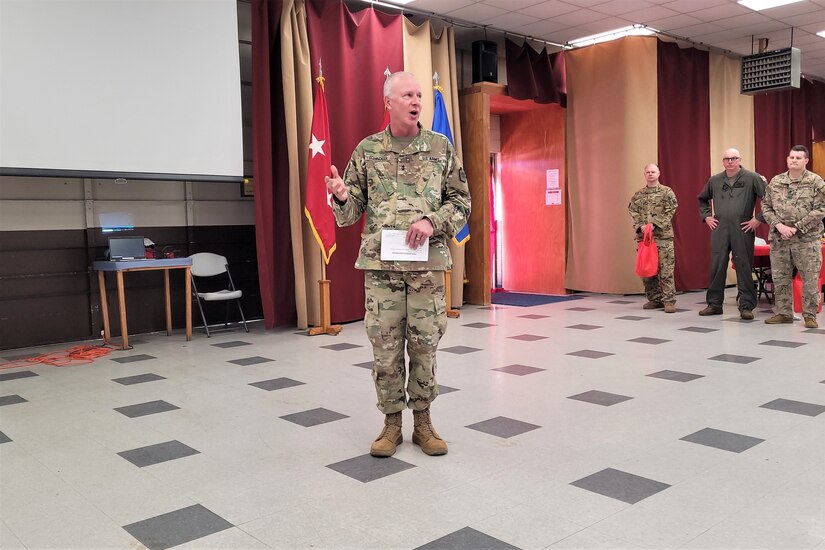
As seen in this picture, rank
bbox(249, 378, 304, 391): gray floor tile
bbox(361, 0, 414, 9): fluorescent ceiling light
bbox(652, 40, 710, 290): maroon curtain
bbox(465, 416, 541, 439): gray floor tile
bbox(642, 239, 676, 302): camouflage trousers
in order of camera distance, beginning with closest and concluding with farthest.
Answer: bbox(465, 416, 541, 439): gray floor tile < bbox(249, 378, 304, 391): gray floor tile < bbox(361, 0, 414, 9): fluorescent ceiling light < bbox(642, 239, 676, 302): camouflage trousers < bbox(652, 40, 710, 290): maroon curtain

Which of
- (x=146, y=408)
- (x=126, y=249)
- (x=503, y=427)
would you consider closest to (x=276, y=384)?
(x=146, y=408)

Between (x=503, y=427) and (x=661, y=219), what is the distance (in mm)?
4576

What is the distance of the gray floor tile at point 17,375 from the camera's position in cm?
438

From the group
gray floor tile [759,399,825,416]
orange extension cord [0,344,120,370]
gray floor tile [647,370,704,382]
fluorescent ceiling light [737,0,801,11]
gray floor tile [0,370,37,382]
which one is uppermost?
fluorescent ceiling light [737,0,801,11]

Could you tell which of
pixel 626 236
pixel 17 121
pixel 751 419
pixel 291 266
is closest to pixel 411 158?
pixel 751 419

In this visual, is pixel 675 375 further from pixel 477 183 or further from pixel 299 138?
pixel 477 183

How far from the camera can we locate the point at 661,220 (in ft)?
23.0

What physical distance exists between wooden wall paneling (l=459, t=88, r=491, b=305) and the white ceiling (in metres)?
0.92

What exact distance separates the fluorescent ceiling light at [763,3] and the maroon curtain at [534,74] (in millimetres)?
2228

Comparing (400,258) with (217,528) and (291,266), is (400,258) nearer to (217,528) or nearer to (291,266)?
(217,528)

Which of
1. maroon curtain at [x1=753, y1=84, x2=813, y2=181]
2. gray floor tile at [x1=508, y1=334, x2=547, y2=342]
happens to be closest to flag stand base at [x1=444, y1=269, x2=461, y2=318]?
gray floor tile at [x1=508, y1=334, x2=547, y2=342]

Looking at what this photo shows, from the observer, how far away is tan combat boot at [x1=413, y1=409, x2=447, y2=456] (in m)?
2.75

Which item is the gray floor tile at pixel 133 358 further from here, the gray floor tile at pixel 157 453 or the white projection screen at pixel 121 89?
the gray floor tile at pixel 157 453

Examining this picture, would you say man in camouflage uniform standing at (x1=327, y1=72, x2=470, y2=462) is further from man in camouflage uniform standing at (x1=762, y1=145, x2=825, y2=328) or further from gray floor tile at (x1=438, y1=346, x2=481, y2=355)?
man in camouflage uniform standing at (x1=762, y1=145, x2=825, y2=328)
